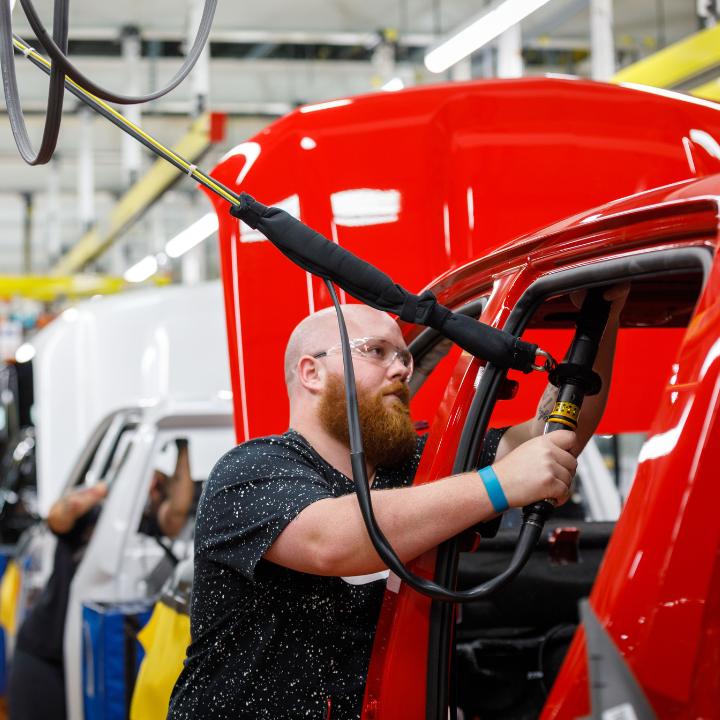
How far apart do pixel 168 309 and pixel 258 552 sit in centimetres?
684

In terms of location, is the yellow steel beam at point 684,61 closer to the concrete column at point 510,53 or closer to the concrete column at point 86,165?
the concrete column at point 510,53

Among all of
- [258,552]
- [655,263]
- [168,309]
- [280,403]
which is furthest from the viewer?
[168,309]

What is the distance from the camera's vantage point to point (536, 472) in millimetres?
1737

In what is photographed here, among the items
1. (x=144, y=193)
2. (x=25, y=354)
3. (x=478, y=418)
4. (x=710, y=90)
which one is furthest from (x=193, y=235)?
(x=478, y=418)

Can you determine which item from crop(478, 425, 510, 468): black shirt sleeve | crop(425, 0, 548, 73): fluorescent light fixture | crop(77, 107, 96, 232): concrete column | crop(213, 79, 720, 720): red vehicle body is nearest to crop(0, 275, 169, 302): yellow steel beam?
crop(77, 107, 96, 232): concrete column

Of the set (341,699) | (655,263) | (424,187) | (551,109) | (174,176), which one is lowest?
(341,699)

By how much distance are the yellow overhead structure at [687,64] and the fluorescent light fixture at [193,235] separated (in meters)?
5.40

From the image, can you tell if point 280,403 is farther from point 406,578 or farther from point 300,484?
point 406,578

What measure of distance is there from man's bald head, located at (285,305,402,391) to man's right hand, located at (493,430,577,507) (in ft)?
1.92

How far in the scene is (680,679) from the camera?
1.25 metres

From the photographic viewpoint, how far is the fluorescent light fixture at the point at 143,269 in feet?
48.8

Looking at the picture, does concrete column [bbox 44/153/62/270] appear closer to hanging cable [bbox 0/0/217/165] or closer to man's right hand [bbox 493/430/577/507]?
hanging cable [bbox 0/0/217/165]

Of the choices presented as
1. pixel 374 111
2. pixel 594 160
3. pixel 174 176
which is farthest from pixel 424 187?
pixel 174 176

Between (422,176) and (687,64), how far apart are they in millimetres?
3684
